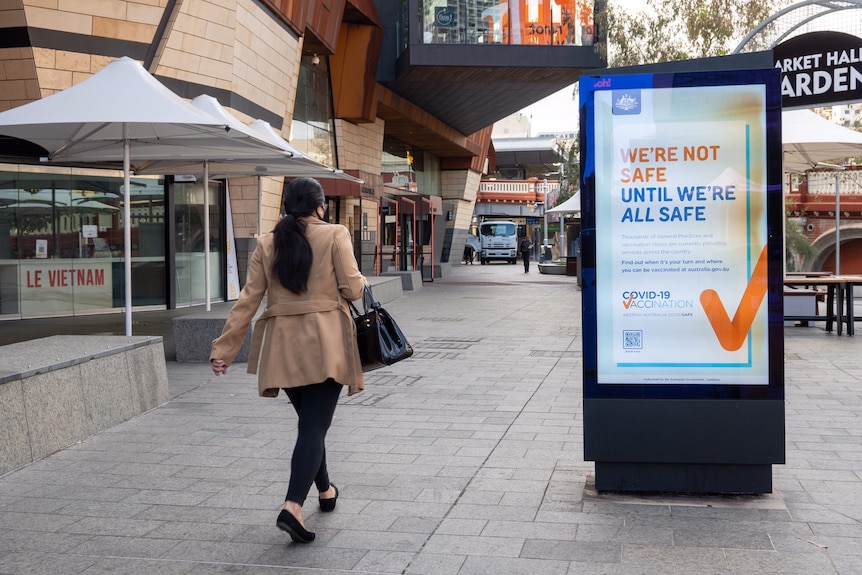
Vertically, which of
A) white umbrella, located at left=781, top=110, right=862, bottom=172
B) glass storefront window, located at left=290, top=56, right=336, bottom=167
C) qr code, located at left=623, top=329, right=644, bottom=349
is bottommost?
qr code, located at left=623, top=329, right=644, bottom=349

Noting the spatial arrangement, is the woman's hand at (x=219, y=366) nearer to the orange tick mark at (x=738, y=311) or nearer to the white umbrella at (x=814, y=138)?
the orange tick mark at (x=738, y=311)

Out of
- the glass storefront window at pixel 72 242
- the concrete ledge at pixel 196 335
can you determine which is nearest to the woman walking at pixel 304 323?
the concrete ledge at pixel 196 335

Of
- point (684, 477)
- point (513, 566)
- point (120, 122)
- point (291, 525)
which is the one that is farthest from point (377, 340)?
point (120, 122)

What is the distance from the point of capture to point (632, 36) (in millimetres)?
21641

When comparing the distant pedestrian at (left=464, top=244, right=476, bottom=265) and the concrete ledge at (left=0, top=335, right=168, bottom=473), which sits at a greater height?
the distant pedestrian at (left=464, top=244, right=476, bottom=265)

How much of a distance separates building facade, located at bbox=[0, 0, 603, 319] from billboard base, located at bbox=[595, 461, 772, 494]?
7.60 meters

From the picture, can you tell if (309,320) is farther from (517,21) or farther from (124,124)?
(517,21)

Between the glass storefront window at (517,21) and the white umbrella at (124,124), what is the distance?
42.7 ft

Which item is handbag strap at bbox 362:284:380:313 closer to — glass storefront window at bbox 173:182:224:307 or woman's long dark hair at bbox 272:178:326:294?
woman's long dark hair at bbox 272:178:326:294

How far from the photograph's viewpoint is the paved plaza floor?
4250 millimetres

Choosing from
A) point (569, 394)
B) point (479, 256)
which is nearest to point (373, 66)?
point (569, 394)

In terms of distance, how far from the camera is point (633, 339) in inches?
202

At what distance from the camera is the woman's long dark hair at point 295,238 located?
4.52 metres

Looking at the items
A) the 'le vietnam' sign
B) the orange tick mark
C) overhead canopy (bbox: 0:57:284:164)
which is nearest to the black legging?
the orange tick mark
